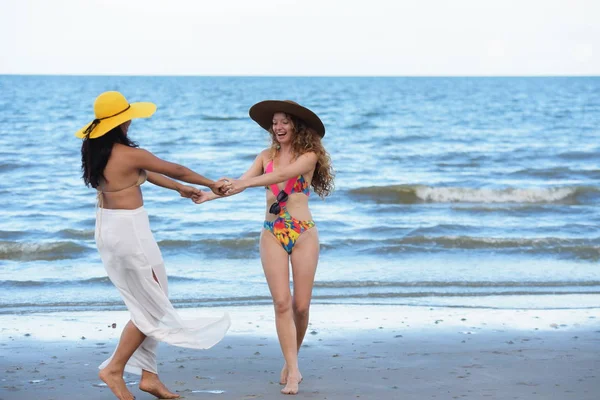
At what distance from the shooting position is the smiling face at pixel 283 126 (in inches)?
204

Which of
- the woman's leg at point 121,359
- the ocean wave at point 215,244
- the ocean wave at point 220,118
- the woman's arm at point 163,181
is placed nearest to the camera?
the woman's leg at point 121,359

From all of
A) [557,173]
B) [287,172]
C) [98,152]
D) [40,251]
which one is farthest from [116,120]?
[557,173]

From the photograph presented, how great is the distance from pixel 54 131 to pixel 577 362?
27134mm

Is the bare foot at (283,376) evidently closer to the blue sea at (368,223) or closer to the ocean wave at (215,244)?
the blue sea at (368,223)

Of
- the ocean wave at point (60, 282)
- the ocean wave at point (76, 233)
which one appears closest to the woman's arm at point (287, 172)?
the ocean wave at point (60, 282)

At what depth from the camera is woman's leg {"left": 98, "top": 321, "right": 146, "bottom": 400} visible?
4633mm

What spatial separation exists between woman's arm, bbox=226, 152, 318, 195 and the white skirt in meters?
0.76

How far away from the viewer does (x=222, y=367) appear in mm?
5637

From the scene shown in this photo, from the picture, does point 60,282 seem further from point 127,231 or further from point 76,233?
point 127,231

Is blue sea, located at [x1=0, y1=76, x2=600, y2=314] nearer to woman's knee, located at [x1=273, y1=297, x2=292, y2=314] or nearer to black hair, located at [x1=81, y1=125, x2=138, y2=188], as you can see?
woman's knee, located at [x1=273, y1=297, x2=292, y2=314]

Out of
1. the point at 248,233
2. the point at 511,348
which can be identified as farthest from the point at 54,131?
the point at 511,348

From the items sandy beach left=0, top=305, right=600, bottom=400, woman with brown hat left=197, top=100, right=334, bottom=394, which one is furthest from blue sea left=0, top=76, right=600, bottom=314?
woman with brown hat left=197, top=100, right=334, bottom=394

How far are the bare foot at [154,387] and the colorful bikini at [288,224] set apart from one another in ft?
3.53

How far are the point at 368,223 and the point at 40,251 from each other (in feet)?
16.5
